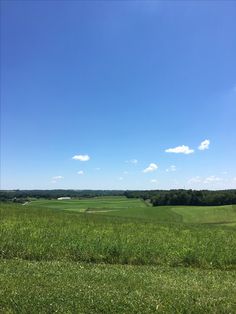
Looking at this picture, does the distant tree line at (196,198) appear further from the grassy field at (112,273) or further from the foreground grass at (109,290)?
the foreground grass at (109,290)

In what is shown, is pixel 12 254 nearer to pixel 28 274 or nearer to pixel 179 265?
pixel 28 274

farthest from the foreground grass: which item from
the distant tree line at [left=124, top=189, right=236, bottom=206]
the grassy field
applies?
the distant tree line at [left=124, top=189, right=236, bottom=206]

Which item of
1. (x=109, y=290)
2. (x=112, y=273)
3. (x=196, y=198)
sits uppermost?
(x=196, y=198)

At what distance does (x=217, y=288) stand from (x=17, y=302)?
5038 millimetres

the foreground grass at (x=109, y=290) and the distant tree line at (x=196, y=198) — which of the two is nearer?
the foreground grass at (x=109, y=290)

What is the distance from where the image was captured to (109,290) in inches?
418

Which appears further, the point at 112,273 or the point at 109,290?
the point at 112,273

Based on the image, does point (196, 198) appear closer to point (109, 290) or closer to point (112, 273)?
point (112, 273)

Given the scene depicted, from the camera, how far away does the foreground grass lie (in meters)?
9.44

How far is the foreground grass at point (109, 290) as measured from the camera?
9.44 m

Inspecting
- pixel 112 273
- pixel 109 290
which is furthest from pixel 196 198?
pixel 109 290

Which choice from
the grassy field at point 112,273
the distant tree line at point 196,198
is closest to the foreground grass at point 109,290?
the grassy field at point 112,273

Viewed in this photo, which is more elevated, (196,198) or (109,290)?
(196,198)

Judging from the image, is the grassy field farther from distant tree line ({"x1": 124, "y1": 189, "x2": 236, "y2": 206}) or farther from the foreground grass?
distant tree line ({"x1": 124, "y1": 189, "x2": 236, "y2": 206})
